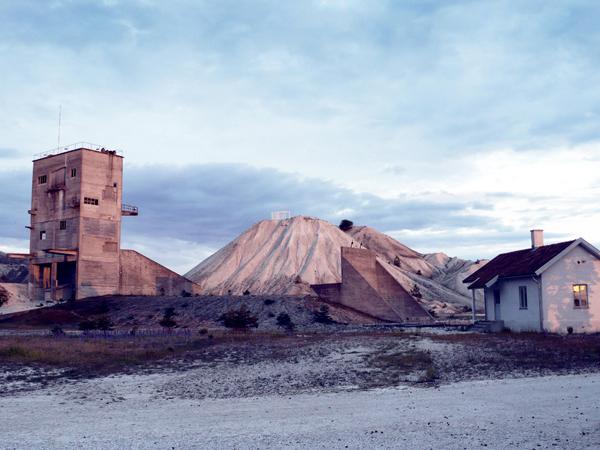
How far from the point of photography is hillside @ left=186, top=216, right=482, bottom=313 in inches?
3280

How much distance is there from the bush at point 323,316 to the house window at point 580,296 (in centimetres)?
1915

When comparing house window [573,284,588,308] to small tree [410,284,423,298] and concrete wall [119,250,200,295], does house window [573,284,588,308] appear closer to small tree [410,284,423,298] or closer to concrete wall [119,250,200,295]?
small tree [410,284,423,298]

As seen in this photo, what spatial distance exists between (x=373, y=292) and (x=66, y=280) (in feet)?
128

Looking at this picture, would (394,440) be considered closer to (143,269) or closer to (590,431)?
(590,431)

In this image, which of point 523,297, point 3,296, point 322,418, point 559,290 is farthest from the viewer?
point 3,296

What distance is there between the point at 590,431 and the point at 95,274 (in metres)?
64.5

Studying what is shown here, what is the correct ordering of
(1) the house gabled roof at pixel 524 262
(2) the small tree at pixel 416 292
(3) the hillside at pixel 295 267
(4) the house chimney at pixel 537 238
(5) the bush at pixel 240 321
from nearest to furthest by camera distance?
(1) the house gabled roof at pixel 524 262 → (4) the house chimney at pixel 537 238 → (5) the bush at pixel 240 321 → (2) the small tree at pixel 416 292 → (3) the hillside at pixel 295 267

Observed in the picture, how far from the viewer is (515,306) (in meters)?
33.5

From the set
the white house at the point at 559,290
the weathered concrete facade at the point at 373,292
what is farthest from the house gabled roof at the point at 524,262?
the weathered concrete facade at the point at 373,292

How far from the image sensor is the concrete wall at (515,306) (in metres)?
31.5

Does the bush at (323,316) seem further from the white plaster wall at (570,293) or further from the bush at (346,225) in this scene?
the bush at (346,225)

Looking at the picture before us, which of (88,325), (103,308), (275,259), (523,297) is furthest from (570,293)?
(275,259)

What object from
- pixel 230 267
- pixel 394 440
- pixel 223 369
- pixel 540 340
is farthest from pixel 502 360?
pixel 230 267

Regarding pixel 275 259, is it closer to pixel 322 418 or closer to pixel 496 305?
pixel 496 305
